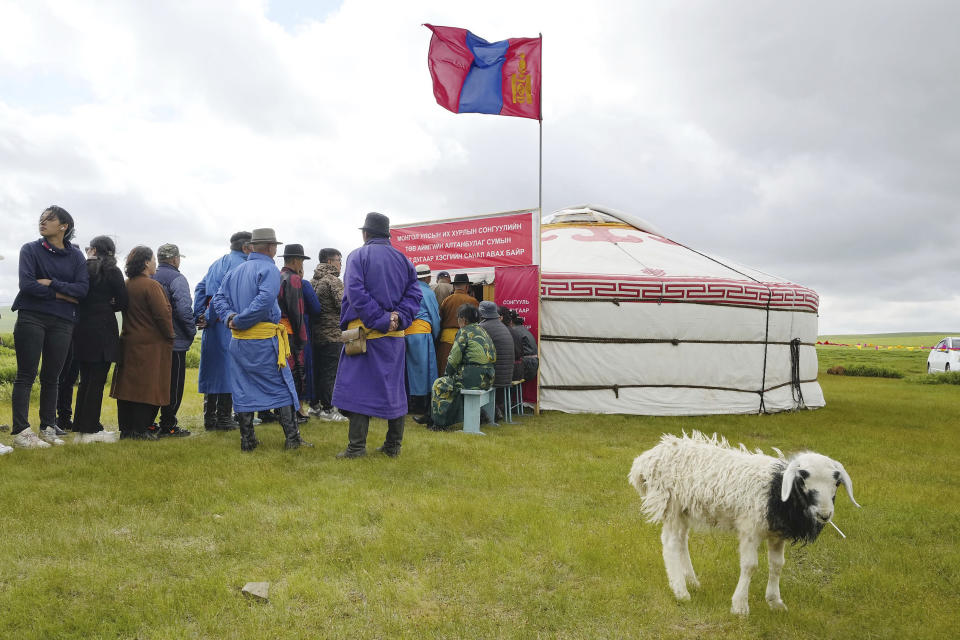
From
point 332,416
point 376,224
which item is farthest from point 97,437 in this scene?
point 376,224

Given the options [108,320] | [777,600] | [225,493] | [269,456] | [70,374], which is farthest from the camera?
[70,374]

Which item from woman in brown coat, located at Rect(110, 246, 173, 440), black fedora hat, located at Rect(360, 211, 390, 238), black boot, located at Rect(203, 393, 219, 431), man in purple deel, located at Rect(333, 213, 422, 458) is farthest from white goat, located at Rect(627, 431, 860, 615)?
black boot, located at Rect(203, 393, 219, 431)

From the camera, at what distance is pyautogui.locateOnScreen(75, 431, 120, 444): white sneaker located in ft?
14.5

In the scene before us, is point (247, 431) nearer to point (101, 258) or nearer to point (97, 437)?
point (97, 437)

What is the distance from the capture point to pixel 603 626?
2.07 metres

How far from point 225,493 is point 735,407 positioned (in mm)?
6084

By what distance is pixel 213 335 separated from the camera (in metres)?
5.22

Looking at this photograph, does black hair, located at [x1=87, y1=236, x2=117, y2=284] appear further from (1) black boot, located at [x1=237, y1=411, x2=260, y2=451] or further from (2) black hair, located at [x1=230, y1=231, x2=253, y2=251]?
(1) black boot, located at [x1=237, y1=411, x2=260, y2=451]

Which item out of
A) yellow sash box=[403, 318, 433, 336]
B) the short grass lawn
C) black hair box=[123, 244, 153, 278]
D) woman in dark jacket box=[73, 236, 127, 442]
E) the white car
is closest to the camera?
the short grass lawn

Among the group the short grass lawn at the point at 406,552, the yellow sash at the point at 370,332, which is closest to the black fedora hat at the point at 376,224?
the yellow sash at the point at 370,332

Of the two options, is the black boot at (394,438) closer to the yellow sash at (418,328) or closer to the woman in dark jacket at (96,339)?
the yellow sash at (418,328)

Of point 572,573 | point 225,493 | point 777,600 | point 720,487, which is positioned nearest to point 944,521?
point 777,600

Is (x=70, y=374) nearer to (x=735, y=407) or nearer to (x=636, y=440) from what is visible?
(x=636, y=440)

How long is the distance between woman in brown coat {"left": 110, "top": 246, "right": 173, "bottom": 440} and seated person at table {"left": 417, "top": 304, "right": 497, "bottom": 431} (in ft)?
7.51
